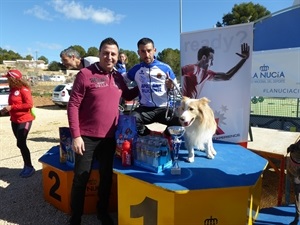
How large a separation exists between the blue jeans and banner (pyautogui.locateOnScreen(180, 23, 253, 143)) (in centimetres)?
171

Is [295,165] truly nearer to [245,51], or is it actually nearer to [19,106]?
[245,51]

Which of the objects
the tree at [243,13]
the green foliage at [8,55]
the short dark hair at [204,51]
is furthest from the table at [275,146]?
the green foliage at [8,55]

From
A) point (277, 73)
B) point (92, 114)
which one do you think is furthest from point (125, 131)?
point (277, 73)

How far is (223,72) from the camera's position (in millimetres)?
3719

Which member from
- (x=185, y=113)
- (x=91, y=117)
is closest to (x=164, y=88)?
(x=185, y=113)

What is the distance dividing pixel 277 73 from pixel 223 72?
319 centimetres

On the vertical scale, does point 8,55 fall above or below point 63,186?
above

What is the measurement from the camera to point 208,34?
12.4ft

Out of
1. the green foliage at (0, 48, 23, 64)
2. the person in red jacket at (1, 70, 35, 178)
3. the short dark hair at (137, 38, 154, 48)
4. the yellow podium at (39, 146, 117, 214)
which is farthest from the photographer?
the green foliage at (0, 48, 23, 64)

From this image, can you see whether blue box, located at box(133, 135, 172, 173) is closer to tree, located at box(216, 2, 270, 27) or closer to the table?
the table

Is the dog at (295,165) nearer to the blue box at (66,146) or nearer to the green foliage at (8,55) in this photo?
the blue box at (66,146)

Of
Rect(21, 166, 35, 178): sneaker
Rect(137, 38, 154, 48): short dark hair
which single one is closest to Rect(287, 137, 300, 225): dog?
Rect(137, 38, 154, 48): short dark hair

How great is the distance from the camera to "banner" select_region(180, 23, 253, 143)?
3.56m

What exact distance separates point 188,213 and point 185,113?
93 centimetres
